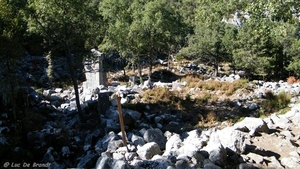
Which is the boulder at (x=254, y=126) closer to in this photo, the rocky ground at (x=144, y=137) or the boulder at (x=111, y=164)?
the rocky ground at (x=144, y=137)

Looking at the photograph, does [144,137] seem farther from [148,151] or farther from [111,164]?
[111,164]

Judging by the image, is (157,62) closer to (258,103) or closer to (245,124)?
(258,103)

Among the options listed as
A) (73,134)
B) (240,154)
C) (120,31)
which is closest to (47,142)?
(73,134)

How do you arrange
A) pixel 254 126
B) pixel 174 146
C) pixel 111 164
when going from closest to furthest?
1. pixel 111 164
2. pixel 174 146
3. pixel 254 126

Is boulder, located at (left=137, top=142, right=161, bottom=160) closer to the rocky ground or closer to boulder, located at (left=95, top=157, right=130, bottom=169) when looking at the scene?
the rocky ground

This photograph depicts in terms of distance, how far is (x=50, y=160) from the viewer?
951 centimetres

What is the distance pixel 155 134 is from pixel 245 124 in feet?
10.0

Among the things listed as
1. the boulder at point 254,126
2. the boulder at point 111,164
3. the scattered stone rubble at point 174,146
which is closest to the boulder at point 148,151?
the scattered stone rubble at point 174,146

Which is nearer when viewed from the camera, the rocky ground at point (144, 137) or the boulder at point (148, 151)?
the rocky ground at point (144, 137)

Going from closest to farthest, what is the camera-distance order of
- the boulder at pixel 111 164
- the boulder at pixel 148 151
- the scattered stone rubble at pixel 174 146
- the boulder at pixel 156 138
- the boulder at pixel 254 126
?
1. the boulder at pixel 111 164
2. the scattered stone rubble at pixel 174 146
3. the boulder at pixel 148 151
4. the boulder at pixel 254 126
5. the boulder at pixel 156 138

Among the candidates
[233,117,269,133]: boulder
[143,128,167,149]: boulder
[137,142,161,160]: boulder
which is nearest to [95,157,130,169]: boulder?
[137,142,161,160]: boulder

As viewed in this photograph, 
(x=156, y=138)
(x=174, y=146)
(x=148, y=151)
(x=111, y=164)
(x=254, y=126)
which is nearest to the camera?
(x=111, y=164)

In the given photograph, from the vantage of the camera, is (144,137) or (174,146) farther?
(144,137)

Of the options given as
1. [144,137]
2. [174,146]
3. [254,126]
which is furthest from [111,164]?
[254,126]
